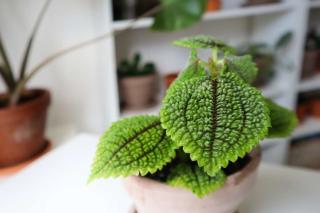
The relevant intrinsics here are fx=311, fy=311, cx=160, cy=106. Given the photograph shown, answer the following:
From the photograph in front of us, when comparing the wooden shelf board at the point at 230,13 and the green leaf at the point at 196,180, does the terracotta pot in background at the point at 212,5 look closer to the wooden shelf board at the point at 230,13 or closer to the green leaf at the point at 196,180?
the wooden shelf board at the point at 230,13

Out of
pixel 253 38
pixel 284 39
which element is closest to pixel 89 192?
pixel 284 39

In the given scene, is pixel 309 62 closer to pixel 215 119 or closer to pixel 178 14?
pixel 178 14

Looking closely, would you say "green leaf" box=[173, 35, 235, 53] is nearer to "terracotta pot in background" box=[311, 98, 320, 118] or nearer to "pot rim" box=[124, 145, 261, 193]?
"pot rim" box=[124, 145, 261, 193]

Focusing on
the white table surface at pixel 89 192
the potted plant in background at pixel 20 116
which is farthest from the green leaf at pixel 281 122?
the potted plant in background at pixel 20 116

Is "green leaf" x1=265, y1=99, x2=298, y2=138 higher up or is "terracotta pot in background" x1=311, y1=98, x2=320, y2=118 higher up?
"green leaf" x1=265, y1=99, x2=298, y2=138

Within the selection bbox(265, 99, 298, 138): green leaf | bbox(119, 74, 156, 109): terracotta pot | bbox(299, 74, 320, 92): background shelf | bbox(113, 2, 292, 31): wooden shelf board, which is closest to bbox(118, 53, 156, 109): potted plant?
bbox(119, 74, 156, 109): terracotta pot
